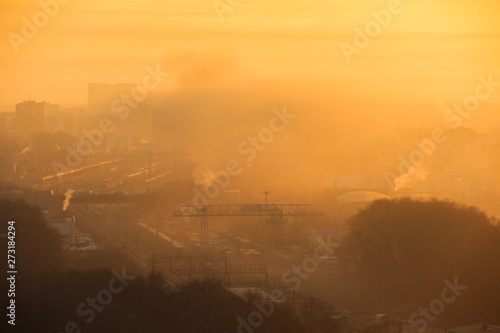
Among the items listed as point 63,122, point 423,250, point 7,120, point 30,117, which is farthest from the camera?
point 7,120

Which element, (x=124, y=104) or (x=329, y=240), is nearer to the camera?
(x=329, y=240)

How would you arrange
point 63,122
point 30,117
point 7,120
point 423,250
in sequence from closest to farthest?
1. point 423,250
2. point 30,117
3. point 63,122
4. point 7,120

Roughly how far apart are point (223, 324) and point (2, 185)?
3480cm

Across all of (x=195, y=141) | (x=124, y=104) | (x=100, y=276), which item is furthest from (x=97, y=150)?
(x=100, y=276)

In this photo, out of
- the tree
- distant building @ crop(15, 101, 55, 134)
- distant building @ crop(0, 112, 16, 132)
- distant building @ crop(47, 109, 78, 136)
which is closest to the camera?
the tree

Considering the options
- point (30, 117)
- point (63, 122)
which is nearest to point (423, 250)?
point (30, 117)

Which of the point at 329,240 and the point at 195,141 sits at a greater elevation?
the point at 195,141

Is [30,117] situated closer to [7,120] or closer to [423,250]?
[7,120]

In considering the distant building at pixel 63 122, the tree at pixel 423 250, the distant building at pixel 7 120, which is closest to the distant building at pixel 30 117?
the distant building at pixel 63 122

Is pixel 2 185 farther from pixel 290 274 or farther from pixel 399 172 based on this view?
pixel 290 274

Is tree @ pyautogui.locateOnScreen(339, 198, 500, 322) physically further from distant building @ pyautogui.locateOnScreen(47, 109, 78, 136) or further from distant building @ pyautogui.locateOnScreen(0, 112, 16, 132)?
distant building @ pyautogui.locateOnScreen(0, 112, 16, 132)

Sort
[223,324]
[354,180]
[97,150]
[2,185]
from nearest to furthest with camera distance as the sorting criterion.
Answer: [223,324] → [2,185] → [354,180] → [97,150]

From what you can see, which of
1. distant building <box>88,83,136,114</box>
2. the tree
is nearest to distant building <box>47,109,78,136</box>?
distant building <box>88,83,136,114</box>

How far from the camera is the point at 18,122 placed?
97125mm
